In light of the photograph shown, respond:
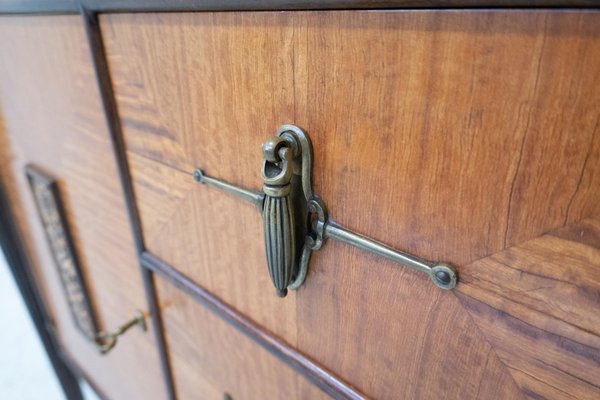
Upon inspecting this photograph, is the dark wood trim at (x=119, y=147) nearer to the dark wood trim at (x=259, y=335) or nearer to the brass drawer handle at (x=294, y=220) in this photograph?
the dark wood trim at (x=259, y=335)

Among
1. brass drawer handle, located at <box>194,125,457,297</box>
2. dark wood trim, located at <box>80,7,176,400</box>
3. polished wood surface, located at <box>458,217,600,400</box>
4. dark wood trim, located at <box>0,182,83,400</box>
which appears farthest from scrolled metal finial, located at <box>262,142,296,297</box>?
dark wood trim, located at <box>0,182,83,400</box>

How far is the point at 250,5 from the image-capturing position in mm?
270

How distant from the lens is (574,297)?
207mm

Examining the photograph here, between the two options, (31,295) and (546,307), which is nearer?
(546,307)

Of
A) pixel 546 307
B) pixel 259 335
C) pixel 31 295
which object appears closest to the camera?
pixel 546 307

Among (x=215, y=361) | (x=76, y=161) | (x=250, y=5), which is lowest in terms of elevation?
(x=215, y=361)

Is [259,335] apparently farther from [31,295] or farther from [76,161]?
[31,295]

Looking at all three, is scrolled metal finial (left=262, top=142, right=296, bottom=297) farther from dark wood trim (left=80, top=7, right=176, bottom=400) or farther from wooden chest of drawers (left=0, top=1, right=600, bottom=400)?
dark wood trim (left=80, top=7, right=176, bottom=400)

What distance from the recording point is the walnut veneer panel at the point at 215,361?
423 millimetres

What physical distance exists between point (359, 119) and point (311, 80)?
0.14ft

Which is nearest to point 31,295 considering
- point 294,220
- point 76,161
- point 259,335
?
point 76,161

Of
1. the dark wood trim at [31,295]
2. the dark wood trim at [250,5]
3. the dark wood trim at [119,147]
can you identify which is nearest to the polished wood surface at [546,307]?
the dark wood trim at [250,5]

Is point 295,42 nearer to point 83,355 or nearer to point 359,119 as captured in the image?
point 359,119

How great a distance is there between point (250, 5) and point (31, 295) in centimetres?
100
